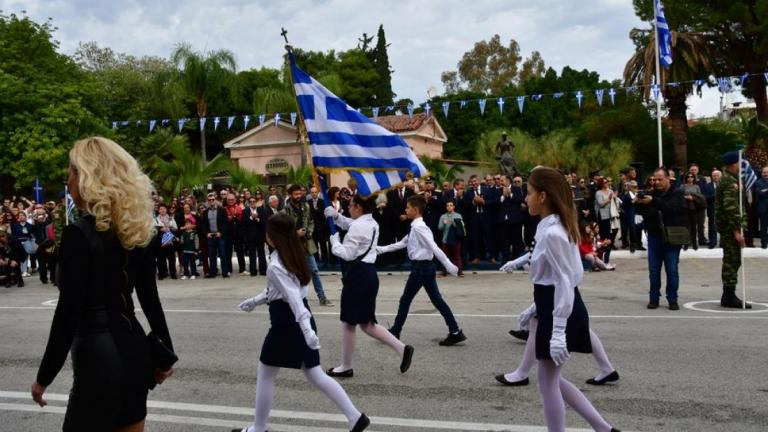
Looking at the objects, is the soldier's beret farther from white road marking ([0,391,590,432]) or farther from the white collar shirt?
the white collar shirt

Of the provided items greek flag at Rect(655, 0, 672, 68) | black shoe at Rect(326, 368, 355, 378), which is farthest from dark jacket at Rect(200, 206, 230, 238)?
greek flag at Rect(655, 0, 672, 68)

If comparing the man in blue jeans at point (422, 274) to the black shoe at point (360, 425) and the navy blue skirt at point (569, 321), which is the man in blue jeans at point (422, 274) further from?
the navy blue skirt at point (569, 321)

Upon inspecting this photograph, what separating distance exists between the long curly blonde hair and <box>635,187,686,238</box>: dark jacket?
8.24 meters

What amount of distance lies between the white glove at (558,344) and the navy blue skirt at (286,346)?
1.68 meters

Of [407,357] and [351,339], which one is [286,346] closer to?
[351,339]

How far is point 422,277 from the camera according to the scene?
7.98 metres

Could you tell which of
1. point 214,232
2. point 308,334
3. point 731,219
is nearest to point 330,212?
point 308,334

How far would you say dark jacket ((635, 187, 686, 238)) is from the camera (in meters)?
9.74

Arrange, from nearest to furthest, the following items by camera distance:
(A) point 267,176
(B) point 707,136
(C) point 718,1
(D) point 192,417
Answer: (D) point 192,417, (C) point 718,1, (B) point 707,136, (A) point 267,176

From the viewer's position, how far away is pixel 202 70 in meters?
35.7

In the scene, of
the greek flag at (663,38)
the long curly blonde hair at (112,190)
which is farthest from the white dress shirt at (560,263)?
the greek flag at (663,38)

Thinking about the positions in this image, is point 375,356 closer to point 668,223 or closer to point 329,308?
point 329,308

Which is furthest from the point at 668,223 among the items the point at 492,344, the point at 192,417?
the point at 192,417

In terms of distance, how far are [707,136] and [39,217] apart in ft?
107
